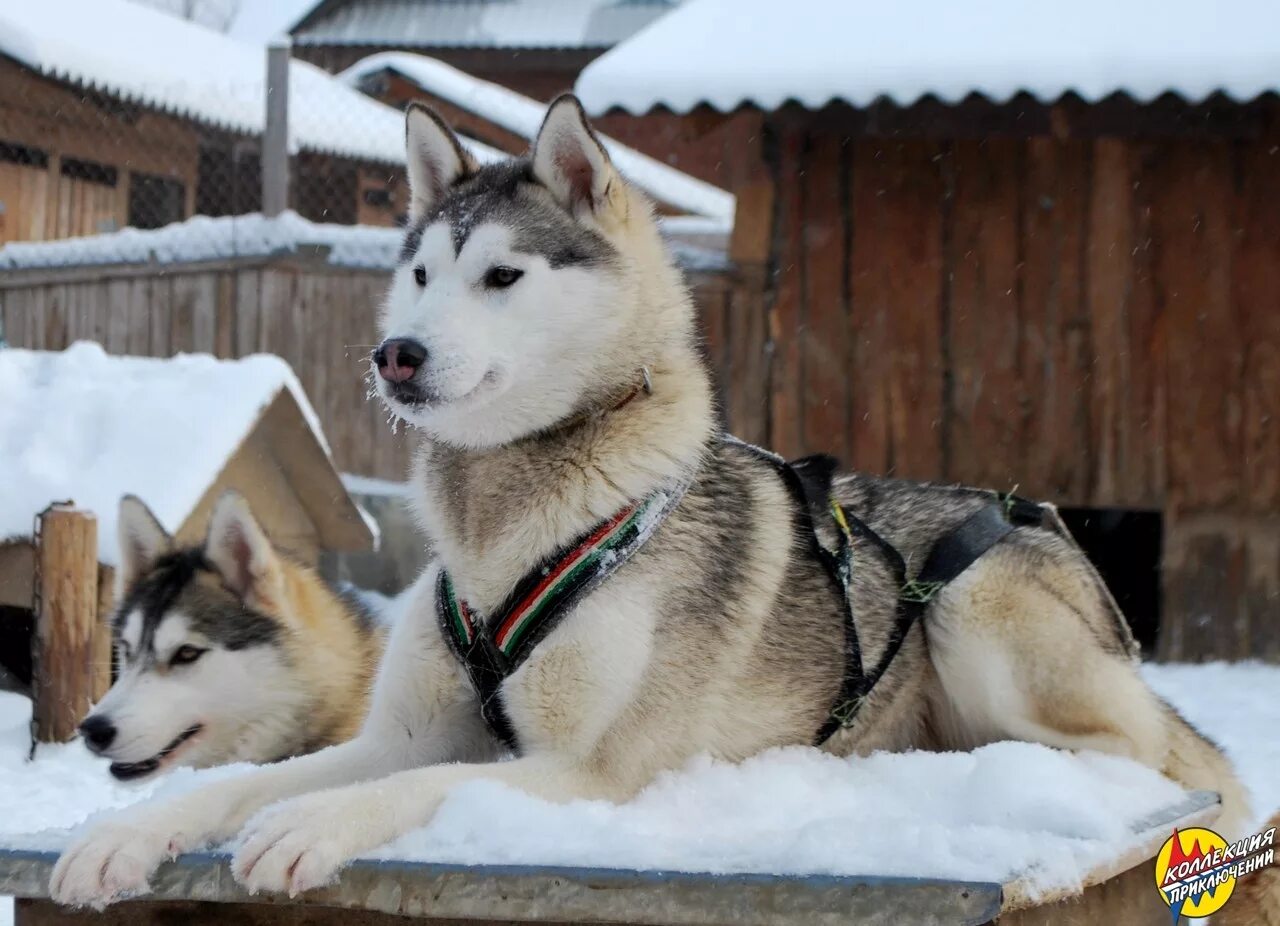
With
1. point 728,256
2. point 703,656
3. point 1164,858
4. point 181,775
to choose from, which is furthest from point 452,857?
point 728,256

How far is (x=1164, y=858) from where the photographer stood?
7.00ft

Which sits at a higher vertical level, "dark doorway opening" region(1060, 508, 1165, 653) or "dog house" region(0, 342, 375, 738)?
"dog house" region(0, 342, 375, 738)

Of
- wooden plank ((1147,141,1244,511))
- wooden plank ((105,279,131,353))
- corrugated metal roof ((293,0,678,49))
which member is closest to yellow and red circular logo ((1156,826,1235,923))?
wooden plank ((1147,141,1244,511))

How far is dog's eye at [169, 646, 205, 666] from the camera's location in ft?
11.5

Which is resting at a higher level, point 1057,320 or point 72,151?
point 72,151

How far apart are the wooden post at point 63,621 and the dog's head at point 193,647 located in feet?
3.05

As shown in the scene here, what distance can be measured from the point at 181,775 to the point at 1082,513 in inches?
235

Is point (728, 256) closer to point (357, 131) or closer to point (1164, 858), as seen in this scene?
point (1164, 858)

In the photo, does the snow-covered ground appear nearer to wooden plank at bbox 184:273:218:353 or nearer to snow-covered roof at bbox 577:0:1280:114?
snow-covered roof at bbox 577:0:1280:114

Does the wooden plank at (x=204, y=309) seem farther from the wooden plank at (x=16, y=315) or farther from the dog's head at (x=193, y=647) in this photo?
the dog's head at (x=193, y=647)

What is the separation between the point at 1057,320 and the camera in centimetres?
648

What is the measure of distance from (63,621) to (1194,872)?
4047 mm

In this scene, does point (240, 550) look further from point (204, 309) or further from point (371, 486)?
point (204, 309)

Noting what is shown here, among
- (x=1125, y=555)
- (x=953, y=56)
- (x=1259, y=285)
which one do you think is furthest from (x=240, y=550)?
(x=1125, y=555)
